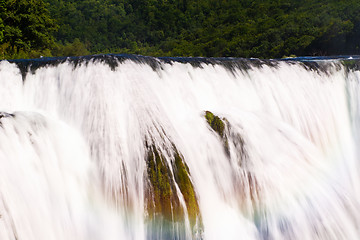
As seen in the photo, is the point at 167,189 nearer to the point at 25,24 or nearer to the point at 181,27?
the point at 25,24

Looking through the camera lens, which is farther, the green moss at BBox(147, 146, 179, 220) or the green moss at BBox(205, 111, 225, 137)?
the green moss at BBox(205, 111, 225, 137)

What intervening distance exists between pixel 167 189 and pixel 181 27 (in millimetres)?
90224

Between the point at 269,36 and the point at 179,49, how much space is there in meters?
18.9

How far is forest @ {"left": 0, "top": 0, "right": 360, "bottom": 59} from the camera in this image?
2727cm

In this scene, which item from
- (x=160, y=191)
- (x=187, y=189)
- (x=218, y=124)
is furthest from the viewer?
(x=218, y=124)

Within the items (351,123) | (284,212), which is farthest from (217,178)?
(351,123)

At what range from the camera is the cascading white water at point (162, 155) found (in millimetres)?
8836

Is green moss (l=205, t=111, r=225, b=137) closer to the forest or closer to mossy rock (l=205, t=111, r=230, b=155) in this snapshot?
mossy rock (l=205, t=111, r=230, b=155)

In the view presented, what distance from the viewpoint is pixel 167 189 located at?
9.55 m

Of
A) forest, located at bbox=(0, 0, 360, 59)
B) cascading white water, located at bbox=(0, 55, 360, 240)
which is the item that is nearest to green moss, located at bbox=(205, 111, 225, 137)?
cascading white water, located at bbox=(0, 55, 360, 240)

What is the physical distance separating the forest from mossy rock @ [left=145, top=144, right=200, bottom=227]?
46.5 feet

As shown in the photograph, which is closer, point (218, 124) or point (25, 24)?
point (218, 124)

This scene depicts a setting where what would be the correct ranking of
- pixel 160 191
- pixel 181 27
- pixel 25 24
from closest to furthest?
pixel 160 191 → pixel 25 24 → pixel 181 27

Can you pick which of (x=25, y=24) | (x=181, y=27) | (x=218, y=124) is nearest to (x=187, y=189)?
(x=218, y=124)
